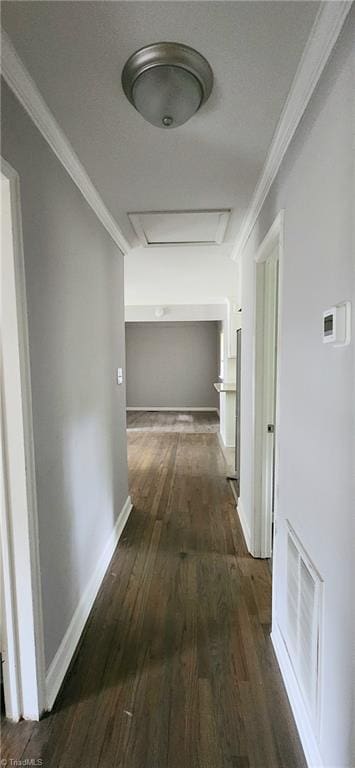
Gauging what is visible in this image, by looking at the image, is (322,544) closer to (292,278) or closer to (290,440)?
(290,440)

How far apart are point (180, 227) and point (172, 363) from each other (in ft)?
22.1

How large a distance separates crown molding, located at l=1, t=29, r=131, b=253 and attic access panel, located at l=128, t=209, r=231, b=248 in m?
0.43

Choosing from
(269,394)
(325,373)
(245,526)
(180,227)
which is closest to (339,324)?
(325,373)

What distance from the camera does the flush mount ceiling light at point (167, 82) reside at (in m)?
1.13

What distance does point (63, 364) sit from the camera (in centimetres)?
169

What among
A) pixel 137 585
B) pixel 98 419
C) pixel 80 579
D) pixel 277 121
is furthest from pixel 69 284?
pixel 137 585

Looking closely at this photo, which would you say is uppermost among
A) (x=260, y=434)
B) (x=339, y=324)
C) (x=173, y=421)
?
(x=339, y=324)

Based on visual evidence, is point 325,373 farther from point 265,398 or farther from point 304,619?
point 265,398

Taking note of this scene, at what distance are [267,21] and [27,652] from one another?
2184mm

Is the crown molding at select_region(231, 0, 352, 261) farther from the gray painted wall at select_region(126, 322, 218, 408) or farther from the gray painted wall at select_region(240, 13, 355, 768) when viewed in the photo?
the gray painted wall at select_region(126, 322, 218, 408)

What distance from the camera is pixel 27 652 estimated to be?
1.36 metres

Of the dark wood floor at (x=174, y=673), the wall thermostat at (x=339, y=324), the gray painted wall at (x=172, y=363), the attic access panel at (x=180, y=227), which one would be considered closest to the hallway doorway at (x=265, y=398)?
the dark wood floor at (x=174, y=673)

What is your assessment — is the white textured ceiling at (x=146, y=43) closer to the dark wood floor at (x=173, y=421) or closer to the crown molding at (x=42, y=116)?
the crown molding at (x=42, y=116)

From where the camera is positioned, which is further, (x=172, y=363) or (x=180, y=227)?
(x=172, y=363)
